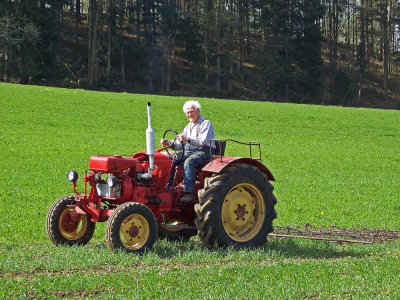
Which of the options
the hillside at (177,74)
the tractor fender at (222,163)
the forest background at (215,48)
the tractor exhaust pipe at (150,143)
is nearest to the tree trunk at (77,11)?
the forest background at (215,48)

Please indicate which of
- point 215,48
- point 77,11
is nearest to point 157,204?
point 215,48

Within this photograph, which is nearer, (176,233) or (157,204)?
(157,204)

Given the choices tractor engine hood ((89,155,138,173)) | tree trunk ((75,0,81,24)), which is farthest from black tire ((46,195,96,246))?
tree trunk ((75,0,81,24))

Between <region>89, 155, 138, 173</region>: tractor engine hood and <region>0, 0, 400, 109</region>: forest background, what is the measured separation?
135 feet

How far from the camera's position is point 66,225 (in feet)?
24.0

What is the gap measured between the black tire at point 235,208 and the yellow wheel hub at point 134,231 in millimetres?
730

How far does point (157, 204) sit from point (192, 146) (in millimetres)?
999

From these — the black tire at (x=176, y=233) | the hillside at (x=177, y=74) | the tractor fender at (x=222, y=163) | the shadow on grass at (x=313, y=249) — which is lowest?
the shadow on grass at (x=313, y=249)

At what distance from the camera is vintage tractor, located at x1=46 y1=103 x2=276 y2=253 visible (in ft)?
22.3

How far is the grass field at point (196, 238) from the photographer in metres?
5.39

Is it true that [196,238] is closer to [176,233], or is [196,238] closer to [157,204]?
[176,233]

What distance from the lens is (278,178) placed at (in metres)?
16.8

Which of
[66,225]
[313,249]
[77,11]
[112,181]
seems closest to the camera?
[112,181]

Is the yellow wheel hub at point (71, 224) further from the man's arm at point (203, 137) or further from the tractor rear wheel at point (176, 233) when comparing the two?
the man's arm at point (203, 137)
